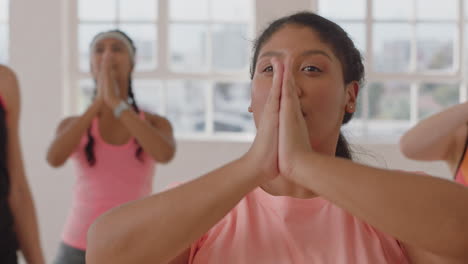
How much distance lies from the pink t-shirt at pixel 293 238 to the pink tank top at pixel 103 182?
138 cm

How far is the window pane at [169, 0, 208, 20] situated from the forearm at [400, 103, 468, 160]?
3.55 meters

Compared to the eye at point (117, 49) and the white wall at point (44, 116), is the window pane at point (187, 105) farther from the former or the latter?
the eye at point (117, 49)

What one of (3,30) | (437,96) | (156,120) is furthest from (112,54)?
(437,96)

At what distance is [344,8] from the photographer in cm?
532

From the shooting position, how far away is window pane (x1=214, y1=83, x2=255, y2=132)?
5348 millimetres

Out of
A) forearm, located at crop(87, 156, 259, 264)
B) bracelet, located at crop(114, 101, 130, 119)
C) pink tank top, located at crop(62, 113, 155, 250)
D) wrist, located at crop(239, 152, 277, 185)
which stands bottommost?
pink tank top, located at crop(62, 113, 155, 250)

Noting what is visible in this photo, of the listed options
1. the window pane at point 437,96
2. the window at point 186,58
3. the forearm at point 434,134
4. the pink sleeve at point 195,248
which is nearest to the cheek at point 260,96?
Answer: the pink sleeve at point 195,248

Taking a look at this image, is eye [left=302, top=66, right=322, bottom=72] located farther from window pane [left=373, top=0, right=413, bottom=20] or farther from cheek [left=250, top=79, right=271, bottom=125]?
window pane [left=373, top=0, right=413, bottom=20]

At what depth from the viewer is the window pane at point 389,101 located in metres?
5.32

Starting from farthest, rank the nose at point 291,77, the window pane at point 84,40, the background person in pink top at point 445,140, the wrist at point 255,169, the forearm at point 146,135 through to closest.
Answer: the window pane at point 84,40 < the forearm at point 146,135 < the background person in pink top at point 445,140 < the nose at point 291,77 < the wrist at point 255,169

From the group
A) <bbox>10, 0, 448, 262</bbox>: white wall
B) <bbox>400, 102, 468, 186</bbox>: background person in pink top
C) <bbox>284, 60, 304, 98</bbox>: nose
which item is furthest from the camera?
<bbox>10, 0, 448, 262</bbox>: white wall

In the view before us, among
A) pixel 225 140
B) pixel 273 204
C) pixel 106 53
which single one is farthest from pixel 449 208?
pixel 225 140

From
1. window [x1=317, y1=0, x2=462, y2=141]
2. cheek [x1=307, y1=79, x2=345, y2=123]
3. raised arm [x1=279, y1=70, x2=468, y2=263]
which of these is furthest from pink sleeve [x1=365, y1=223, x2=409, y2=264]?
window [x1=317, y1=0, x2=462, y2=141]

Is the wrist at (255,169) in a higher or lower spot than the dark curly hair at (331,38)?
lower
